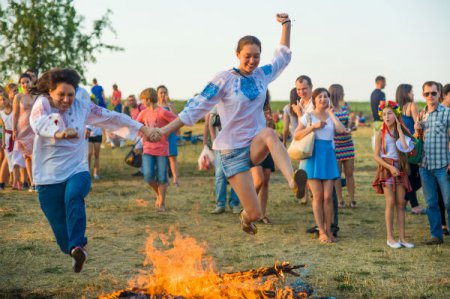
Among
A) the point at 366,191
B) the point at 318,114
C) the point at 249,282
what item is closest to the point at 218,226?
the point at 318,114

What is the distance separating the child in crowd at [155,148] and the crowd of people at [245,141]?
20mm

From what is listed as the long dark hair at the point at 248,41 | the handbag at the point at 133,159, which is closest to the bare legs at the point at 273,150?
the long dark hair at the point at 248,41

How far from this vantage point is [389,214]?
8445mm

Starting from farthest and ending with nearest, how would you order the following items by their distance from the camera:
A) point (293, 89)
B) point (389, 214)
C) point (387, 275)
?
point (293, 89)
point (389, 214)
point (387, 275)

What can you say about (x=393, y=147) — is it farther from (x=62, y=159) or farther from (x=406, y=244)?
(x=62, y=159)

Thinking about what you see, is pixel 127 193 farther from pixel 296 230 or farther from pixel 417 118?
pixel 417 118

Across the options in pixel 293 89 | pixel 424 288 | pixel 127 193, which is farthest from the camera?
pixel 127 193

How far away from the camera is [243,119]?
6453 millimetres

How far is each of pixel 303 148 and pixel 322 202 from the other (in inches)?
36.6

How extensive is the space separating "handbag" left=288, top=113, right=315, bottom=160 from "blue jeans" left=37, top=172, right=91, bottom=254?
3.35 metres

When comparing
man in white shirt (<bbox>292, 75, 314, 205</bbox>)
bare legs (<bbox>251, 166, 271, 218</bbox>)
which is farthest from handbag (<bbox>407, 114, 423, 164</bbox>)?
bare legs (<bbox>251, 166, 271, 218</bbox>)

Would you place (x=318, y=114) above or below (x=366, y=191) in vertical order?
above

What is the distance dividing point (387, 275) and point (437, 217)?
2197 mm

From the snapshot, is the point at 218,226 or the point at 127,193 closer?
the point at 218,226
